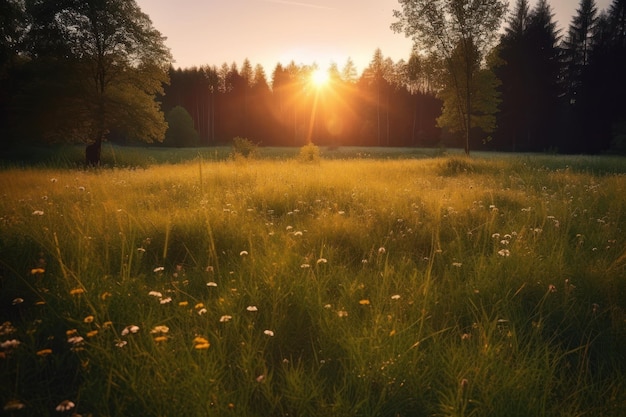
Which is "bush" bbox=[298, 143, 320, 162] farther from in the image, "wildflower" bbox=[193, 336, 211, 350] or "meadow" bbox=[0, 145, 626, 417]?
"wildflower" bbox=[193, 336, 211, 350]

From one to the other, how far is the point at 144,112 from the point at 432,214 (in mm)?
19402

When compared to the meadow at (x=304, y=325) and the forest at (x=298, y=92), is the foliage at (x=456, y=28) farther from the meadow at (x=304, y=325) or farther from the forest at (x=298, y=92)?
the meadow at (x=304, y=325)

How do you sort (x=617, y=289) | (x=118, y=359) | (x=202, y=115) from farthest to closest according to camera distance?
(x=202, y=115)
(x=617, y=289)
(x=118, y=359)

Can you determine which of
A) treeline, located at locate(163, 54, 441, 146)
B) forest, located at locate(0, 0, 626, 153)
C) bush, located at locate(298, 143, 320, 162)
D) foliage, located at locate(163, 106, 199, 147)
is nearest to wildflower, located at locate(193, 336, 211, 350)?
bush, located at locate(298, 143, 320, 162)

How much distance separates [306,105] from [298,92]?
3127mm

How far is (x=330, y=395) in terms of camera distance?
209 cm

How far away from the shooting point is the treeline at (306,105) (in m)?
62.0

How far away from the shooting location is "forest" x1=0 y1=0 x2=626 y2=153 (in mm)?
18781

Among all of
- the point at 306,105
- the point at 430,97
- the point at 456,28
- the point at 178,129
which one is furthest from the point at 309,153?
the point at 306,105

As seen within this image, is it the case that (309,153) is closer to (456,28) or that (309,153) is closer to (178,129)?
(456,28)

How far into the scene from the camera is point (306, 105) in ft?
236

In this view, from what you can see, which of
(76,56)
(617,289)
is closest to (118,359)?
(617,289)

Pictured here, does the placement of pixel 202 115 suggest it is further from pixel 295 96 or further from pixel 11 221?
pixel 11 221

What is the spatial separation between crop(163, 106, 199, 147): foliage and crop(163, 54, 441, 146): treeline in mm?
13312
